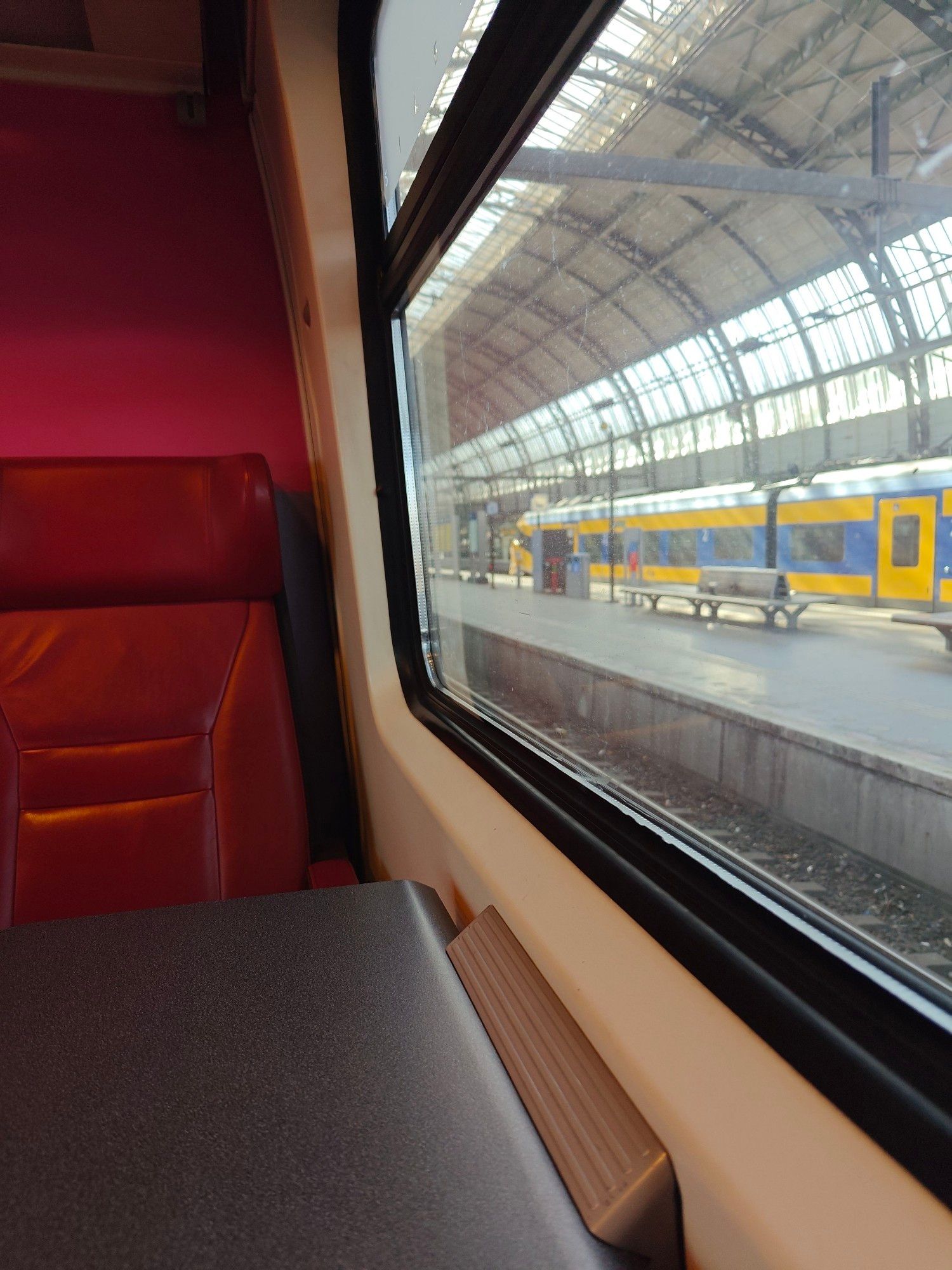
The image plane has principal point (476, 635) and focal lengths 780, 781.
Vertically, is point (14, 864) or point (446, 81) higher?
point (446, 81)

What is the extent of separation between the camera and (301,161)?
1.77 meters

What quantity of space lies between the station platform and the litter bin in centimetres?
2

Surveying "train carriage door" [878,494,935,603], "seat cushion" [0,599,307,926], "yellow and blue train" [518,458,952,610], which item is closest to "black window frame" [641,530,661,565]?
"yellow and blue train" [518,458,952,610]

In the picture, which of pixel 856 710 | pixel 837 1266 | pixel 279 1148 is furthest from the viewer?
pixel 856 710

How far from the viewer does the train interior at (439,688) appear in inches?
21.3

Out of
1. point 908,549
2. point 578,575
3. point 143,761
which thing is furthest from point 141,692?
point 908,549

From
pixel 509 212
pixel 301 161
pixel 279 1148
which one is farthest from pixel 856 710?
pixel 301 161

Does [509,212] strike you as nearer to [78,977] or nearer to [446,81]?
[446,81]

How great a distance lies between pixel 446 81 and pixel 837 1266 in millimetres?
1591

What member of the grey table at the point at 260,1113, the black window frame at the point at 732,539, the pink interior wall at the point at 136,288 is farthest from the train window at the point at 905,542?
the pink interior wall at the point at 136,288

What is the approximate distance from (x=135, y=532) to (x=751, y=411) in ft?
4.48

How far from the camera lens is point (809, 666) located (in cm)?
75

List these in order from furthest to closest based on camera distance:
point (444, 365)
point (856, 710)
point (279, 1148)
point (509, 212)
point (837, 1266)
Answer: point (444, 365)
point (509, 212)
point (856, 710)
point (279, 1148)
point (837, 1266)

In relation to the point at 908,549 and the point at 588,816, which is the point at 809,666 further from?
the point at 588,816
